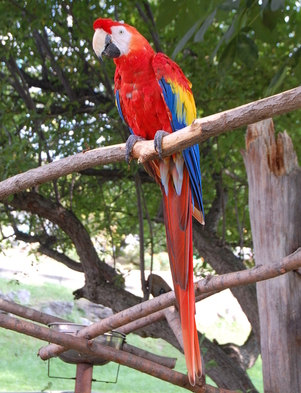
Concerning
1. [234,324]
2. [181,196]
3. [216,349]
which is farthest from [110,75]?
[234,324]

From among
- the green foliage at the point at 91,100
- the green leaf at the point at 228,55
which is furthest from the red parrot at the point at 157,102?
the green foliage at the point at 91,100

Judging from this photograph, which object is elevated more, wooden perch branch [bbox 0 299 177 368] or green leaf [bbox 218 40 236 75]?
green leaf [bbox 218 40 236 75]

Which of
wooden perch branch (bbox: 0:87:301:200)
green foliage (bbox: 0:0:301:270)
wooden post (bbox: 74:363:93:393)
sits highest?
green foliage (bbox: 0:0:301:270)

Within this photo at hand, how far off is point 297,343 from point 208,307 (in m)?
2.13

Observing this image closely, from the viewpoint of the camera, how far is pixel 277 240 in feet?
4.62

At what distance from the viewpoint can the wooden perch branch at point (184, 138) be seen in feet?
2.31

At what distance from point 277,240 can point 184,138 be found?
689 millimetres

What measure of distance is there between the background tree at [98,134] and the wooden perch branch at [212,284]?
0.80 metres

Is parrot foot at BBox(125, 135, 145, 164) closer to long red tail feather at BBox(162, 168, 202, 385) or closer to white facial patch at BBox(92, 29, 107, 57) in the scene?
long red tail feather at BBox(162, 168, 202, 385)

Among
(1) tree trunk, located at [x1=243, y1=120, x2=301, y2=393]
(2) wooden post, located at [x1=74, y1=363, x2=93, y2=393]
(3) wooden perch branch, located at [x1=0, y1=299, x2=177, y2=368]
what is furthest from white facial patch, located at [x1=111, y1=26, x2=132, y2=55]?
(2) wooden post, located at [x1=74, y1=363, x2=93, y2=393]

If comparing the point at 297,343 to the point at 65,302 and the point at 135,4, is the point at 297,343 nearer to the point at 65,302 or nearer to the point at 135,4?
the point at 135,4

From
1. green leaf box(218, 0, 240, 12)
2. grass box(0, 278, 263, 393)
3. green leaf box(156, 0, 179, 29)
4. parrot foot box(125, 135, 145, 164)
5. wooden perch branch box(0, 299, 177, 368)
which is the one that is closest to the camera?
parrot foot box(125, 135, 145, 164)

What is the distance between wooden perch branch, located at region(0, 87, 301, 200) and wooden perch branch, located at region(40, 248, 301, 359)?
0.37 meters

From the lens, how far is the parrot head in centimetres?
130
